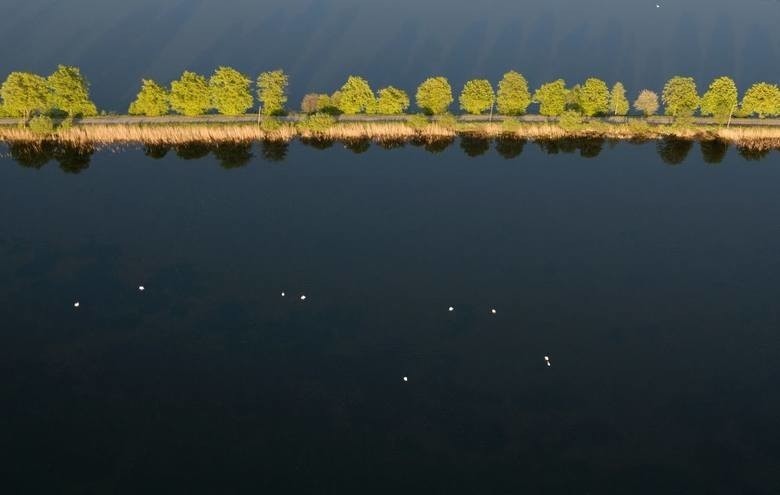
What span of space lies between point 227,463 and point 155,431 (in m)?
5.60

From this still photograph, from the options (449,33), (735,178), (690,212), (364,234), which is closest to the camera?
(364,234)

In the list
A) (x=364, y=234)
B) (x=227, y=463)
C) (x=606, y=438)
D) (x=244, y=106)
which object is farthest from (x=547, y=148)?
(x=227, y=463)

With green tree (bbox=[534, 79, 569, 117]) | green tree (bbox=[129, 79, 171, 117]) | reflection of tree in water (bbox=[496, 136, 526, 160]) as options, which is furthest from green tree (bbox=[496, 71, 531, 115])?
green tree (bbox=[129, 79, 171, 117])

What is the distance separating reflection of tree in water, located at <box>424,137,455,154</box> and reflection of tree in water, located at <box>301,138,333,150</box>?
36.9ft

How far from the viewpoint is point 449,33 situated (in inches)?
4461

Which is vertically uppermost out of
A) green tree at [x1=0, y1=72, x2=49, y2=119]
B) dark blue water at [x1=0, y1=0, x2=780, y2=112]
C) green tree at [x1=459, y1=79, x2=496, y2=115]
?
dark blue water at [x1=0, y1=0, x2=780, y2=112]

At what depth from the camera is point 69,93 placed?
263ft

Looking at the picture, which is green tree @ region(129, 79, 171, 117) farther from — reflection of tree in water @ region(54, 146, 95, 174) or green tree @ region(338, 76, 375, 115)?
green tree @ region(338, 76, 375, 115)

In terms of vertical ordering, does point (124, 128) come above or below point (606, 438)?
above

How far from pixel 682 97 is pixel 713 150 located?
23.9 ft

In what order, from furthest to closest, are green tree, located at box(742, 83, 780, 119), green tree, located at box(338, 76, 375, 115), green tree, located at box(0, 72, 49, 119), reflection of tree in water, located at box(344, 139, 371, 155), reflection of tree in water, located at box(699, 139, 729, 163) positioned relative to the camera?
1. green tree, located at box(742, 83, 780, 119)
2. green tree, located at box(338, 76, 375, 115)
3. reflection of tree in water, located at box(344, 139, 371, 155)
4. reflection of tree in water, located at box(699, 139, 729, 163)
5. green tree, located at box(0, 72, 49, 119)

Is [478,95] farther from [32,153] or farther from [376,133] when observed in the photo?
[32,153]

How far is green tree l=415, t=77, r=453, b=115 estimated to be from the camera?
85812mm

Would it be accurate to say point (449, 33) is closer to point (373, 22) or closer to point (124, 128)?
point (373, 22)
